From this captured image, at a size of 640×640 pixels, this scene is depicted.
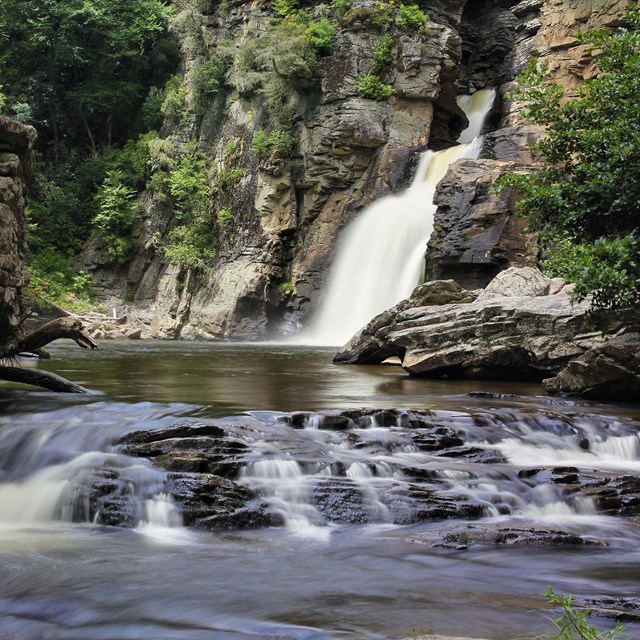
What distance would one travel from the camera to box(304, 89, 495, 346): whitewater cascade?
25.1 metres

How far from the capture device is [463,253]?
22.0 metres

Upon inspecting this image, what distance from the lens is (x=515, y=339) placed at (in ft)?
46.2

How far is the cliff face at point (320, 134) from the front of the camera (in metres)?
28.2

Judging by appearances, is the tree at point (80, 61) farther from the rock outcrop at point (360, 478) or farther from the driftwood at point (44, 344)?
the rock outcrop at point (360, 478)

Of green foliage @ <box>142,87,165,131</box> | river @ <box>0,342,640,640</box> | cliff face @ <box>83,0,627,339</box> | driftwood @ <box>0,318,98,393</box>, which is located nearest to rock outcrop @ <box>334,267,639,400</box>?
river @ <box>0,342,640,640</box>

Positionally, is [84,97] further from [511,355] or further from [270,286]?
[511,355]

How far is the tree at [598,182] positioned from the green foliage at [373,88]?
16067mm

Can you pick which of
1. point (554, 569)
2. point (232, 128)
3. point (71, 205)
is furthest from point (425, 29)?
point (554, 569)

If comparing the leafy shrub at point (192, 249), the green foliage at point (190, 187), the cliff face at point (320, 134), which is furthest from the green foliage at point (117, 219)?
the leafy shrub at point (192, 249)

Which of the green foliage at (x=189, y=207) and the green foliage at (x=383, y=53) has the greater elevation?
the green foliage at (x=383, y=53)

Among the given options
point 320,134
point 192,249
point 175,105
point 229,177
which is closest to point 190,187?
point 229,177

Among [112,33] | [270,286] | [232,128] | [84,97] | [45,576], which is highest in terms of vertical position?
[112,33]

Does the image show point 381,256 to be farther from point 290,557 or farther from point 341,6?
point 290,557

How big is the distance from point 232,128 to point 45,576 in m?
29.4
